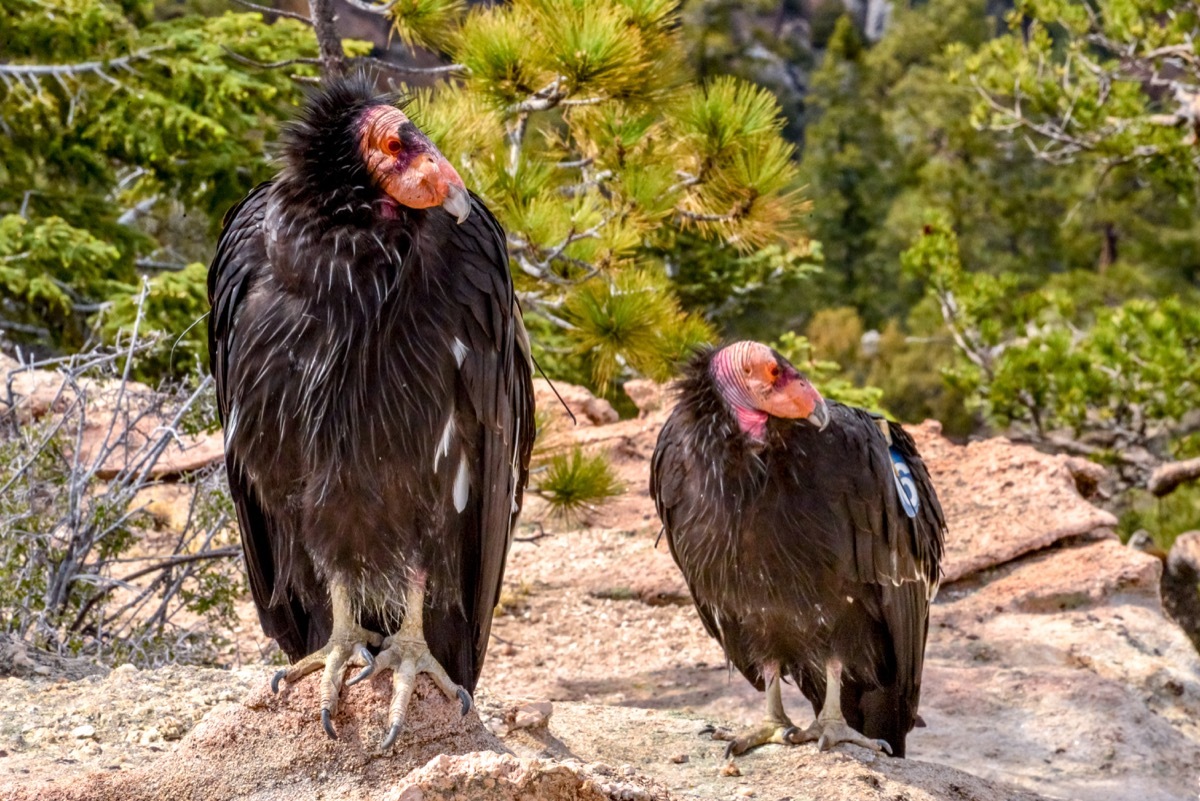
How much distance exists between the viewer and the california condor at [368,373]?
2475 millimetres

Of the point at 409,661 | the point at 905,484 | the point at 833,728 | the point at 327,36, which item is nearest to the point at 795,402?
the point at 905,484

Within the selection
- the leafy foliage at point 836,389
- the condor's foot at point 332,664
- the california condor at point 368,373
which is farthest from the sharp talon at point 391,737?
the leafy foliage at point 836,389

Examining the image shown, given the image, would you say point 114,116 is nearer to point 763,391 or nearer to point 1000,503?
point 1000,503

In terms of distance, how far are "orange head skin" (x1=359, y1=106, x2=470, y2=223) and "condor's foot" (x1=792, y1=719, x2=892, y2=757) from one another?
1994 mm

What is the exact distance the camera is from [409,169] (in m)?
2.42

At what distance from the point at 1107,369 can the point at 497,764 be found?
9338 mm

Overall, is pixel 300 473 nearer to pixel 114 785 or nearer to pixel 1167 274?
pixel 114 785

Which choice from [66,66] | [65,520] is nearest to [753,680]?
[65,520]

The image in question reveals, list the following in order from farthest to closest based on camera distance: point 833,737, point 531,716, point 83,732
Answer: point 833,737 < point 531,716 < point 83,732

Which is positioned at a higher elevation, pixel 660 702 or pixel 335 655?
pixel 335 655

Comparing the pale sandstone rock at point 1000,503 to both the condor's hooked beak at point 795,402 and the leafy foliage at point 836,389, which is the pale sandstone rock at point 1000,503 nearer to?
the leafy foliage at point 836,389

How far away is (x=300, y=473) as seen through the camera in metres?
2.60

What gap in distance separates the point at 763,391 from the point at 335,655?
145 cm

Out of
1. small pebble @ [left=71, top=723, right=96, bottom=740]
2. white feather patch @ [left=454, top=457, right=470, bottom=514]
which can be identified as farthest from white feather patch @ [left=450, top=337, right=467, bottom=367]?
small pebble @ [left=71, top=723, right=96, bottom=740]
